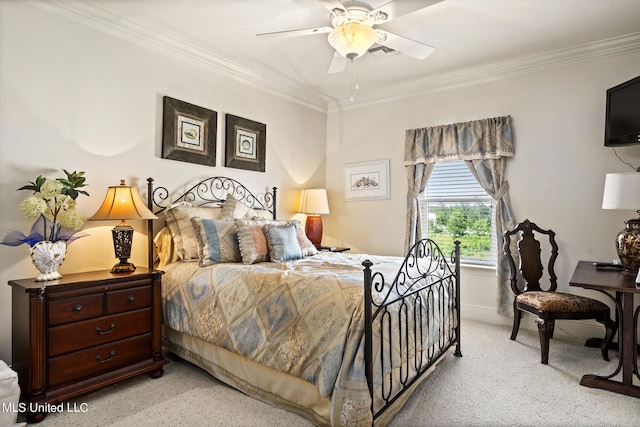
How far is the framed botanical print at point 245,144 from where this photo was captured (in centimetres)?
388

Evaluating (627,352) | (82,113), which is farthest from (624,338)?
(82,113)

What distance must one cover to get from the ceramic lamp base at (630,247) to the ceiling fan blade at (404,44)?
2010 millimetres

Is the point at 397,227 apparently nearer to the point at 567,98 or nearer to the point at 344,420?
the point at 567,98

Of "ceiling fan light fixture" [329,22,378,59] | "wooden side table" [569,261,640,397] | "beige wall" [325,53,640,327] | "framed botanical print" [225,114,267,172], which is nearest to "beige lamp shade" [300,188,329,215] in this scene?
"framed botanical print" [225,114,267,172]

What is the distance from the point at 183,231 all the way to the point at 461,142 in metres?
3.08

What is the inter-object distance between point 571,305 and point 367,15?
2689 mm

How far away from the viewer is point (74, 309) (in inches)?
87.2

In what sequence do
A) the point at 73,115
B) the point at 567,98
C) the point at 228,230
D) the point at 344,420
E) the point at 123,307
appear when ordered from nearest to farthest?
the point at 344,420 < the point at 123,307 < the point at 73,115 < the point at 228,230 < the point at 567,98

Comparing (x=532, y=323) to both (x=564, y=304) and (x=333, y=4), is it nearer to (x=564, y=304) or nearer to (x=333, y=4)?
(x=564, y=304)

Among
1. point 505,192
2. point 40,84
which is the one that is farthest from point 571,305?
point 40,84

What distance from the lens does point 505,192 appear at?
3826 mm

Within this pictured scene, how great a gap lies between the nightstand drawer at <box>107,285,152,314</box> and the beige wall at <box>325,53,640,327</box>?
9.72 ft

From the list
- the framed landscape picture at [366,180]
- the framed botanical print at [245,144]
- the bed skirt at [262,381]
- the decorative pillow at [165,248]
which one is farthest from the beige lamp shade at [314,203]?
the bed skirt at [262,381]

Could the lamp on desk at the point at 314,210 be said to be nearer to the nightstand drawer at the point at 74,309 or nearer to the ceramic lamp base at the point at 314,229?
the ceramic lamp base at the point at 314,229
